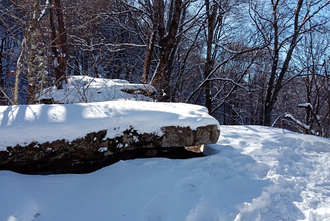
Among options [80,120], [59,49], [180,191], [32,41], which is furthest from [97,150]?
[59,49]

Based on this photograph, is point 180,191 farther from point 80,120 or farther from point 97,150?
point 80,120

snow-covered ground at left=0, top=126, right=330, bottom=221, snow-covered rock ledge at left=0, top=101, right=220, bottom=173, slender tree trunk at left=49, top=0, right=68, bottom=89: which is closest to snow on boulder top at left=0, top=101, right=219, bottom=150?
snow-covered rock ledge at left=0, top=101, right=220, bottom=173


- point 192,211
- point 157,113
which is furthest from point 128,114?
point 192,211

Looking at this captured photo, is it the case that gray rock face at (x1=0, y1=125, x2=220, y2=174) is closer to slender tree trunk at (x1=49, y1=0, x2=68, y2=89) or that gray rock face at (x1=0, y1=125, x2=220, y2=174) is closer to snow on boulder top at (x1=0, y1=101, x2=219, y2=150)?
snow on boulder top at (x1=0, y1=101, x2=219, y2=150)

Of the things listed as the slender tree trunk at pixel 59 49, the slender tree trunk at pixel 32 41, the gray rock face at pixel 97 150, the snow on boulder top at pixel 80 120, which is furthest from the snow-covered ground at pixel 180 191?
the slender tree trunk at pixel 59 49

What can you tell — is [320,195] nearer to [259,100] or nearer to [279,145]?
[279,145]

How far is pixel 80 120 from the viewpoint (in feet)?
7.55

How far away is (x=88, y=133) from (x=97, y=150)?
233mm

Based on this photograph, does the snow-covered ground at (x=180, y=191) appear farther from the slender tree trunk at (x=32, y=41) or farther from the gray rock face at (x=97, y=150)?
the slender tree trunk at (x=32, y=41)

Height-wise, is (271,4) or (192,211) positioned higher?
(271,4)

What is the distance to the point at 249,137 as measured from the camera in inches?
144

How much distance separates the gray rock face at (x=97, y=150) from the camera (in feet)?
6.72

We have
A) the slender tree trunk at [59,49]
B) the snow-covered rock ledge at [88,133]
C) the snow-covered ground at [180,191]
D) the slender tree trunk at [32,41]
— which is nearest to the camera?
the snow-covered ground at [180,191]

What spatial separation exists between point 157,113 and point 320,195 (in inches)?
78.6
